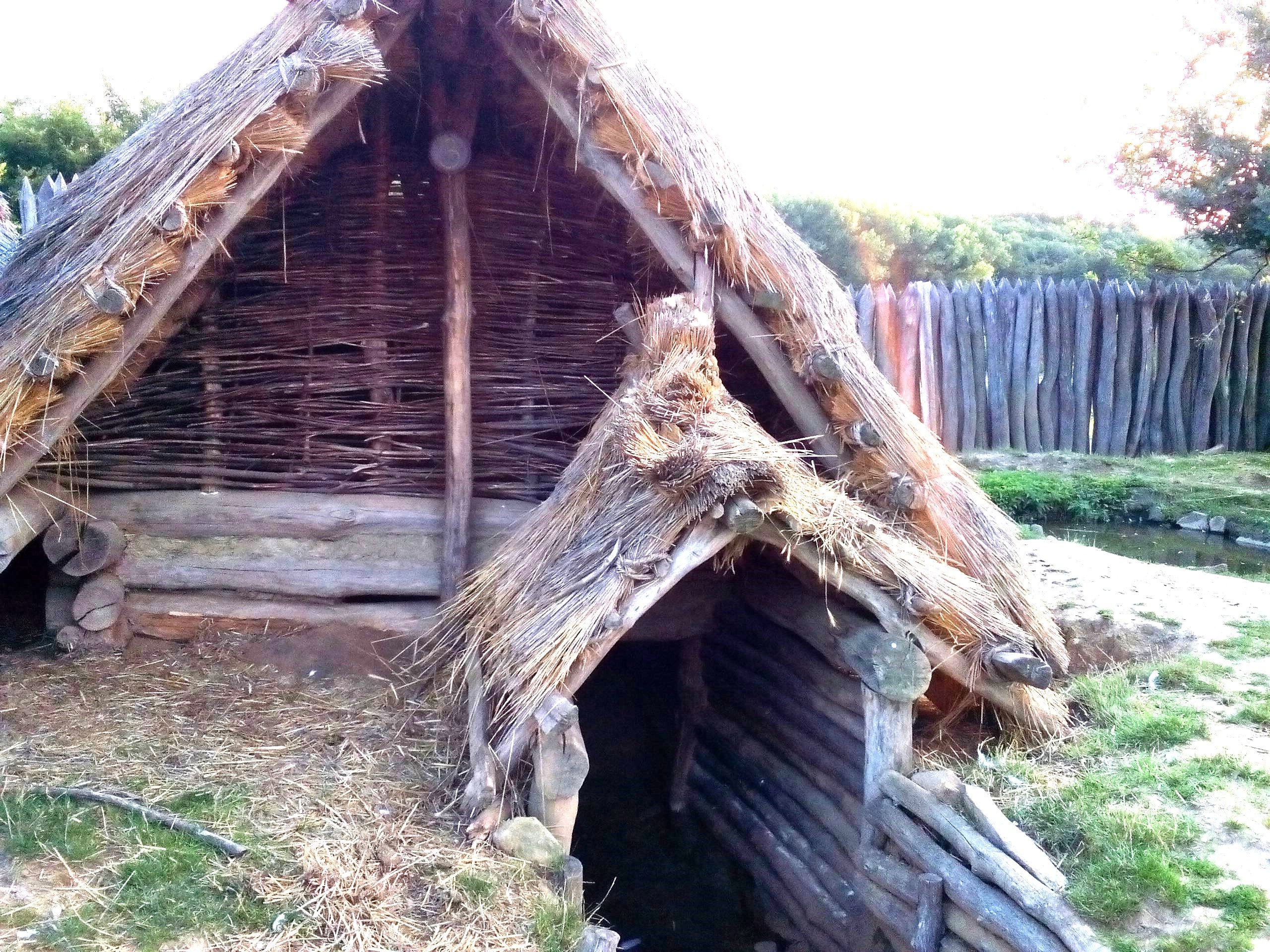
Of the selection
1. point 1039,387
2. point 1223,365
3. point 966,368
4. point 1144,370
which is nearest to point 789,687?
point 966,368

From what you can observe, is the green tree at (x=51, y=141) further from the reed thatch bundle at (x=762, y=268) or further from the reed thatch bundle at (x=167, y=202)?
the reed thatch bundle at (x=762, y=268)

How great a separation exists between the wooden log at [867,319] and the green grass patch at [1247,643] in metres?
5.90

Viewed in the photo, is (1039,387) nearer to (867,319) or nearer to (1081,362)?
(1081,362)

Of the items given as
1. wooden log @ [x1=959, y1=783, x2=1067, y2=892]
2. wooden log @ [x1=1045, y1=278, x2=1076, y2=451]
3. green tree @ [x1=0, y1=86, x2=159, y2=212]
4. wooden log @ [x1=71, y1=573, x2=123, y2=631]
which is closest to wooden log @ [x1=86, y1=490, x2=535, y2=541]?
wooden log @ [x1=71, y1=573, x2=123, y2=631]

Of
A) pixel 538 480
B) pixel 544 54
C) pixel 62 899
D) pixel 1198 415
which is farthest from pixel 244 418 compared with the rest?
pixel 1198 415

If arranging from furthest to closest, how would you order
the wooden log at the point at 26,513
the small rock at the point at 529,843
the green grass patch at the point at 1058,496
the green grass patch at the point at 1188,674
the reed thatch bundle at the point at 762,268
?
the green grass patch at the point at 1058,496
the green grass patch at the point at 1188,674
the wooden log at the point at 26,513
the reed thatch bundle at the point at 762,268
the small rock at the point at 529,843

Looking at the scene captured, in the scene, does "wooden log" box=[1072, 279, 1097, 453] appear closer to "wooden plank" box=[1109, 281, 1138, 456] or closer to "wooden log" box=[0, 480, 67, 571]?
"wooden plank" box=[1109, 281, 1138, 456]

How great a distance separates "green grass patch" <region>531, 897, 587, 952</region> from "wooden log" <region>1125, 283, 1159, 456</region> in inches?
436

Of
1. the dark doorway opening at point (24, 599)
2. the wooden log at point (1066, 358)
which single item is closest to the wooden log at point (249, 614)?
the dark doorway opening at point (24, 599)

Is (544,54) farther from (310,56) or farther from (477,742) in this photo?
(477,742)

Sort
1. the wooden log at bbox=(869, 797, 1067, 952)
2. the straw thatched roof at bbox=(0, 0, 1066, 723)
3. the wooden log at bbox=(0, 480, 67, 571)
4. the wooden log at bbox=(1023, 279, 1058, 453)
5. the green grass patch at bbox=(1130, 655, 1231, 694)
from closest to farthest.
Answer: the wooden log at bbox=(869, 797, 1067, 952)
the straw thatched roof at bbox=(0, 0, 1066, 723)
the wooden log at bbox=(0, 480, 67, 571)
the green grass patch at bbox=(1130, 655, 1231, 694)
the wooden log at bbox=(1023, 279, 1058, 453)

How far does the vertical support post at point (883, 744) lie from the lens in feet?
15.0

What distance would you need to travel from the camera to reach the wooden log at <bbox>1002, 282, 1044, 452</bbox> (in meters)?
12.1

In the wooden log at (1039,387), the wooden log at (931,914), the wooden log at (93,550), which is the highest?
the wooden log at (1039,387)
